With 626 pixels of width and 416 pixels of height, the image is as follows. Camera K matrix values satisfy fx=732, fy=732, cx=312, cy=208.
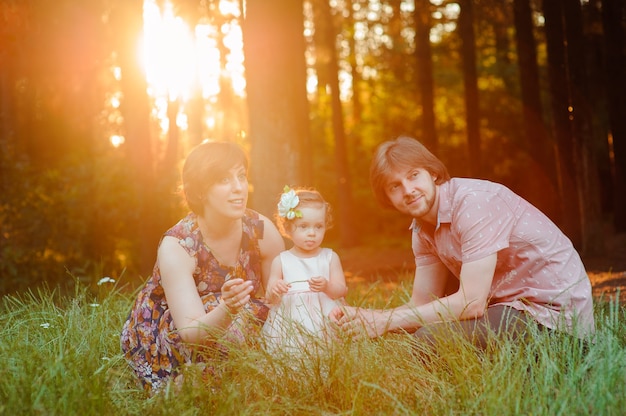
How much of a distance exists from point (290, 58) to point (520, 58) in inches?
245

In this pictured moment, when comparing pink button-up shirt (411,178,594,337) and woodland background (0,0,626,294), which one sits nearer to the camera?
pink button-up shirt (411,178,594,337)

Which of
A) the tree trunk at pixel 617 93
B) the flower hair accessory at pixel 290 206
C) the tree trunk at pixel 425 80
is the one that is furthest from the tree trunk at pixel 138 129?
the tree trunk at pixel 617 93

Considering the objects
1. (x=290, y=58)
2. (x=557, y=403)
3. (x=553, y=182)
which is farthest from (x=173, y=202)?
(x=557, y=403)

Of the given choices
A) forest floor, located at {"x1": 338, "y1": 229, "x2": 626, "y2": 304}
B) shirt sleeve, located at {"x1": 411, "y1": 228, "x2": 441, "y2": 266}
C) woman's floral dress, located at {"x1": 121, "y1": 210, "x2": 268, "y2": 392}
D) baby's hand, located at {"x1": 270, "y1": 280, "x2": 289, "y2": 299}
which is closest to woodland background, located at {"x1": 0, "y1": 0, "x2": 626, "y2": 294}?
forest floor, located at {"x1": 338, "y1": 229, "x2": 626, "y2": 304}

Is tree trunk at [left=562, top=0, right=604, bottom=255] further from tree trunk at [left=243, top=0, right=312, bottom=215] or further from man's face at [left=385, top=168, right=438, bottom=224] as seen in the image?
man's face at [left=385, top=168, right=438, bottom=224]

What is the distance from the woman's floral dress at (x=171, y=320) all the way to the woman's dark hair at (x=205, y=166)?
0.21 m

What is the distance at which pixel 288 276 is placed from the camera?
4621mm

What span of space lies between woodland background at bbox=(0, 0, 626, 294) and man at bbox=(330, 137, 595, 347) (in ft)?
3.39

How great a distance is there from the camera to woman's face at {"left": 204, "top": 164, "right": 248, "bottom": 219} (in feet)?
13.8

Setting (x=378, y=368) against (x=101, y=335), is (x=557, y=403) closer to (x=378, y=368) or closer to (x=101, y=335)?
(x=378, y=368)

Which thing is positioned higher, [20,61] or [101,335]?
[20,61]

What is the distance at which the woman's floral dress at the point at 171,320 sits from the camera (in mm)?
4102

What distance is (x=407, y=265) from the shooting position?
10.8m

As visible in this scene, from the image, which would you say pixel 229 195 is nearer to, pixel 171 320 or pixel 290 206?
pixel 290 206
